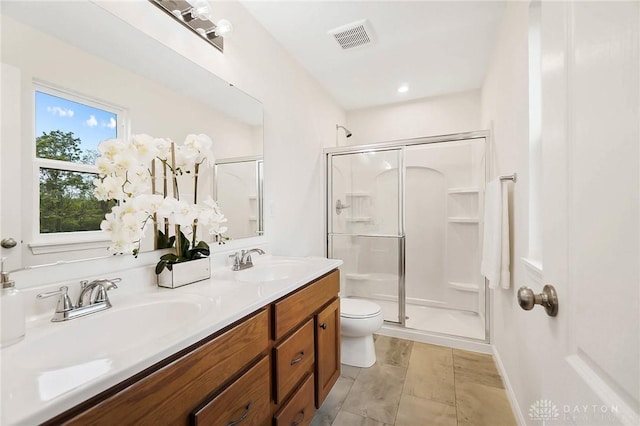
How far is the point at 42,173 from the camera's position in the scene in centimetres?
87

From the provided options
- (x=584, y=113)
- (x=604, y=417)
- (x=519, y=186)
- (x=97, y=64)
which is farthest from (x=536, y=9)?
(x=97, y=64)

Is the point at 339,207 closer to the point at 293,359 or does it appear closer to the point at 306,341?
the point at 306,341

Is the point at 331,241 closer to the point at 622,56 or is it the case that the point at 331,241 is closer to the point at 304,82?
the point at 304,82

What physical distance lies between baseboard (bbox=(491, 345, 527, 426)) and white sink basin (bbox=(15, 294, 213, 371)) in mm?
1722

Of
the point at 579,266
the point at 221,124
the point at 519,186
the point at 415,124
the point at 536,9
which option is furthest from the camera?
the point at 415,124

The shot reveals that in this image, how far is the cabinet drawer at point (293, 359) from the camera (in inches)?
41.7

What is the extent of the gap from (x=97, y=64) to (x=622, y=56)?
1.47 metres

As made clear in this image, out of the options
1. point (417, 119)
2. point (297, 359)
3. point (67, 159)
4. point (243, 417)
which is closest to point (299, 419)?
point (297, 359)

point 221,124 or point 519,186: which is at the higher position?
point 221,124

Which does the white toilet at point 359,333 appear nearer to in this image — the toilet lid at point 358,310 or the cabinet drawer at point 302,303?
the toilet lid at point 358,310

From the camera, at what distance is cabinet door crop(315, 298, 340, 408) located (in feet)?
4.57

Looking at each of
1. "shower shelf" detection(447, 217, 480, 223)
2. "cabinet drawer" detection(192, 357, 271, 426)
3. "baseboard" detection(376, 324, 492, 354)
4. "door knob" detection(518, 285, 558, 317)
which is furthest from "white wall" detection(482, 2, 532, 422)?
"cabinet drawer" detection(192, 357, 271, 426)

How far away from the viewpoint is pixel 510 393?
165 cm

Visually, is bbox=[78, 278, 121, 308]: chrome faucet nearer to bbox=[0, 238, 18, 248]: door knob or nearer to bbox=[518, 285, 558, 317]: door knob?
bbox=[0, 238, 18, 248]: door knob
